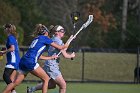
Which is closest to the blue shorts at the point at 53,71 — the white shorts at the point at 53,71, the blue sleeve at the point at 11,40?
the white shorts at the point at 53,71

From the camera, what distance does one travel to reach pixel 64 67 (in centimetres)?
3008

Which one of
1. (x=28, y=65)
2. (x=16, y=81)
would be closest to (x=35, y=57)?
(x=28, y=65)

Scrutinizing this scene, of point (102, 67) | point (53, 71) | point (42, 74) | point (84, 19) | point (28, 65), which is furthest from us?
point (84, 19)

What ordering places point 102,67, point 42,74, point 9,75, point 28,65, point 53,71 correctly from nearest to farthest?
1. point 28,65
2. point 42,74
3. point 53,71
4. point 9,75
5. point 102,67

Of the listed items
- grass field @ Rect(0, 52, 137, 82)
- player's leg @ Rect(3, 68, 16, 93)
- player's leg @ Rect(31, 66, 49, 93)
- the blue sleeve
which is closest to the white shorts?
player's leg @ Rect(31, 66, 49, 93)

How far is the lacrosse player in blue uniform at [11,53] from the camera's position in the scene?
51.2ft

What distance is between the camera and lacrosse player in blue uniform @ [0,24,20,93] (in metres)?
15.6

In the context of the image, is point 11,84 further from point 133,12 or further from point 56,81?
point 133,12

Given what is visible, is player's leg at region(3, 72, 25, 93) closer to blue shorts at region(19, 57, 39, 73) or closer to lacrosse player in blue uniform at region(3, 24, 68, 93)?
lacrosse player in blue uniform at region(3, 24, 68, 93)

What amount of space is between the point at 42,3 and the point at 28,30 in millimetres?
9753

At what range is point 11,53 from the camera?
1583 centimetres

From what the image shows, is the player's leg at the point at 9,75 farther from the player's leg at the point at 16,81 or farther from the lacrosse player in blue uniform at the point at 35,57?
the lacrosse player in blue uniform at the point at 35,57

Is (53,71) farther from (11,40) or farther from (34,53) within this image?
(11,40)

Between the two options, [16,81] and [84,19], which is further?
[84,19]
